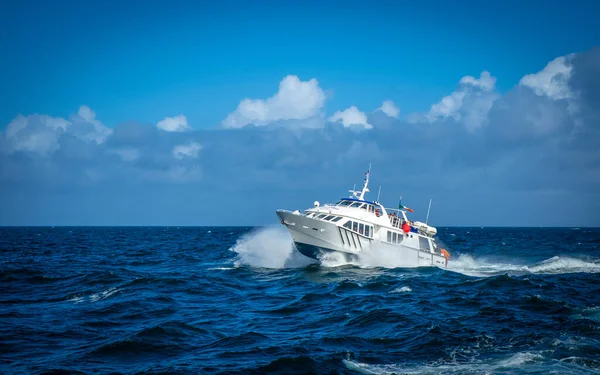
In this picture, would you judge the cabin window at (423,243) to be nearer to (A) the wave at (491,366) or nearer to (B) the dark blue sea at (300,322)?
(B) the dark blue sea at (300,322)

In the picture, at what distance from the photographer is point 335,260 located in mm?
33969

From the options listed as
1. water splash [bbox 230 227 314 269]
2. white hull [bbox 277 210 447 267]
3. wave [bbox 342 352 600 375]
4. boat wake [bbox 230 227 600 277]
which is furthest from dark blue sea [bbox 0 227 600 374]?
water splash [bbox 230 227 314 269]

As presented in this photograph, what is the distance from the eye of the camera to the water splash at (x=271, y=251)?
3642 cm

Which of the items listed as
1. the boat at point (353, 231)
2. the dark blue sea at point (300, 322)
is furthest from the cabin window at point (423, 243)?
the dark blue sea at point (300, 322)

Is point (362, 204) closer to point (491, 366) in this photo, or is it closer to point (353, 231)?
point (353, 231)

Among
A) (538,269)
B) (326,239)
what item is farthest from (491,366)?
(538,269)

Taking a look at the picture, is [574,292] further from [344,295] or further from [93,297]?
[93,297]

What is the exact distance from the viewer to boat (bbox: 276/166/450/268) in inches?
1303

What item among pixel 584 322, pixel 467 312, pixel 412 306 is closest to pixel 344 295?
pixel 412 306

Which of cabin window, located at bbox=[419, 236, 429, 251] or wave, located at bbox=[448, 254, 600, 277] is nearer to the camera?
wave, located at bbox=[448, 254, 600, 277]

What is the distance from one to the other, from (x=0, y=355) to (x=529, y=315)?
19567 millimetres

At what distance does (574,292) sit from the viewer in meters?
25.8

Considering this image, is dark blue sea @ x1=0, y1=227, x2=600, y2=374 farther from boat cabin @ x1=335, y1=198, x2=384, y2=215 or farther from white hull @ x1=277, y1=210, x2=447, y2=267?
boat cabin @ x1=335, y1=198, x2=384, y2=215

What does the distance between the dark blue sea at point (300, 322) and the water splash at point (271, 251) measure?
270 centimetres
